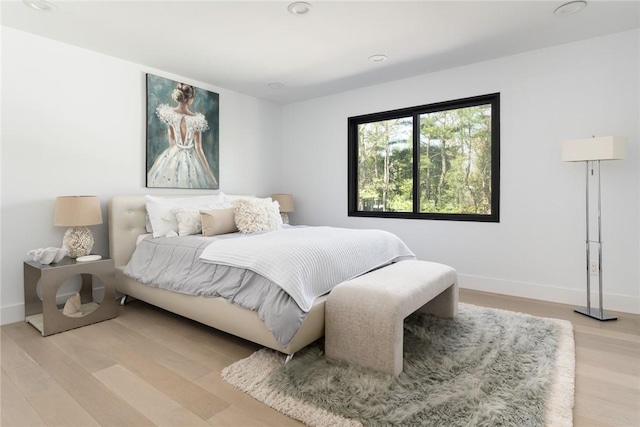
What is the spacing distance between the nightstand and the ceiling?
1890 mm

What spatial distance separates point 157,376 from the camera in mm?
1859

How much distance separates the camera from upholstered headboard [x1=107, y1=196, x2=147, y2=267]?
309 centimetres

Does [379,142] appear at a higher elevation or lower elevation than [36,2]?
lower

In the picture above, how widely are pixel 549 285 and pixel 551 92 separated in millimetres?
1819

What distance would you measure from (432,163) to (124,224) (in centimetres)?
333

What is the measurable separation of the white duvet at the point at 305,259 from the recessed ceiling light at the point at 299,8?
1665 mm

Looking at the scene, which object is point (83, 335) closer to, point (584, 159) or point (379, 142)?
point (379, 142)

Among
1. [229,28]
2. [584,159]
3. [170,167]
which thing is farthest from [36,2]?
[584,159]

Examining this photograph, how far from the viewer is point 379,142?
436cm

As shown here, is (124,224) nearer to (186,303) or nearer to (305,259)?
(186,303)

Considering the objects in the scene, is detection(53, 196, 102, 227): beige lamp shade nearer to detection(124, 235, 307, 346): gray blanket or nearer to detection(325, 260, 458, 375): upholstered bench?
detection(124, 235, 307, 346): gray blanket


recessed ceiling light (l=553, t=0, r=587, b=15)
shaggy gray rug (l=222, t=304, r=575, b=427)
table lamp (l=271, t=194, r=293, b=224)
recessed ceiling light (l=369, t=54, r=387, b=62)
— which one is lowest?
shaggy gray rug (l=222, t=304, r=575, b=427)

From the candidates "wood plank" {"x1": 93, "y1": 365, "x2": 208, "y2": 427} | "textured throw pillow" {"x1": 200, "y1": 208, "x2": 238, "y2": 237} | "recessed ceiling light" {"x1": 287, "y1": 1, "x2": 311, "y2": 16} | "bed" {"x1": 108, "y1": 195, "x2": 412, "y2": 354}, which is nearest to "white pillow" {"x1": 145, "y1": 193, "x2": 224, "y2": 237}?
"bed" {"x1": 108, "y1": 195, "x2": 412, "y2": 354}

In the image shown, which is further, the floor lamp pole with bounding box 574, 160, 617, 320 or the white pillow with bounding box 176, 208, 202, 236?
the white pillow with bounding box 176, 208, 202, 236
